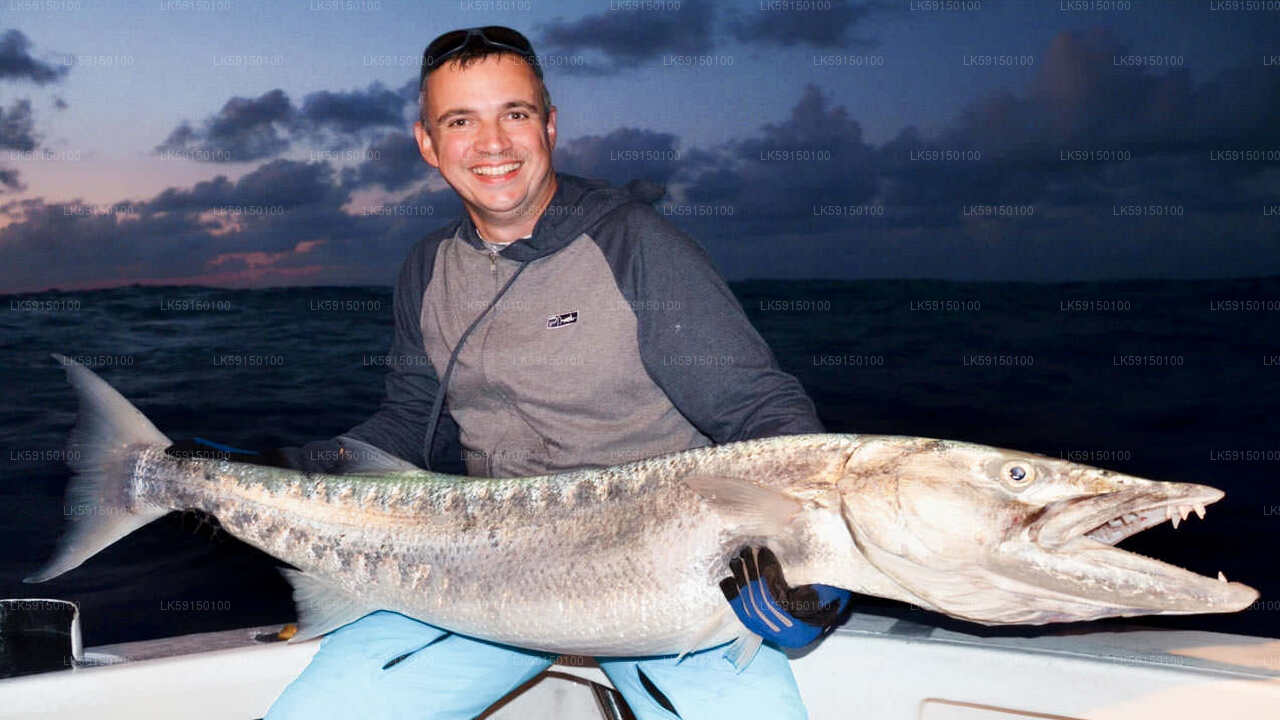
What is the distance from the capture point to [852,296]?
112 ft

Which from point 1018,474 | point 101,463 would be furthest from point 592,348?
point 101,463

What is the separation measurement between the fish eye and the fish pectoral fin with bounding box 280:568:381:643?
1834mm

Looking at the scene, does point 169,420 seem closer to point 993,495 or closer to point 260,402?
point 260,402

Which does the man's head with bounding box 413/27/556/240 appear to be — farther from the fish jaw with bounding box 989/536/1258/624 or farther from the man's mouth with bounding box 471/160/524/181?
the fish jaw with bounding box 989/536/1258/624

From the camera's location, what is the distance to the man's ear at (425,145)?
11.4 feet

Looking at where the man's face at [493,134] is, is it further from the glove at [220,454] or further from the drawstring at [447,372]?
the glove at [220,454]

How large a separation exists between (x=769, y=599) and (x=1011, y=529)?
0.59m

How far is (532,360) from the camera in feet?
10.6

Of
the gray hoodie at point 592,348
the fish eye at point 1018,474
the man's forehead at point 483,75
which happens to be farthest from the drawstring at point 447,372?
the fish eye at point 1018,474

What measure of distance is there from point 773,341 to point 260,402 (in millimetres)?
12763

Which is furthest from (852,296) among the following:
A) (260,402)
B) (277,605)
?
(277,605)

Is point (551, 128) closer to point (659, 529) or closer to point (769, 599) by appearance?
point (659, 529)

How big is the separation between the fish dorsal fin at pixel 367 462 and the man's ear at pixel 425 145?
1069 mm

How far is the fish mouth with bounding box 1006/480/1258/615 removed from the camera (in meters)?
1.99
